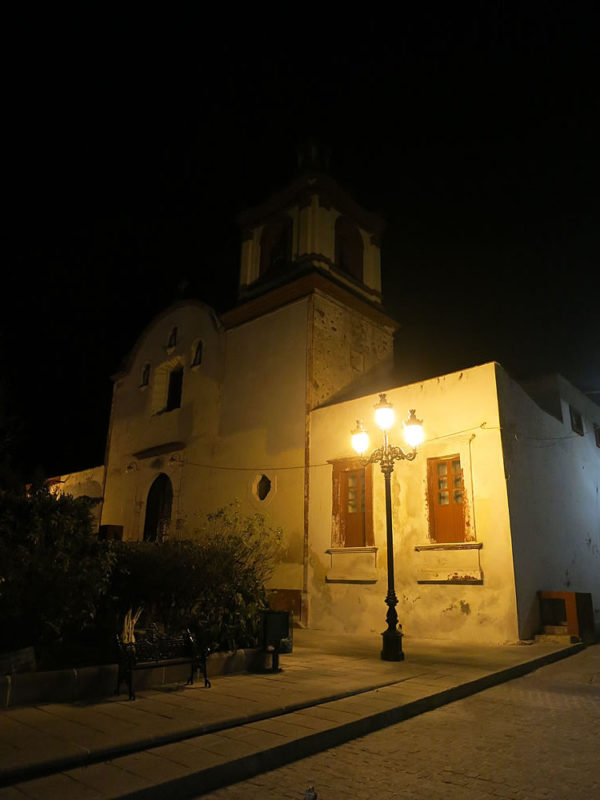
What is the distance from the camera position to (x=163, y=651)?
20.5 feet

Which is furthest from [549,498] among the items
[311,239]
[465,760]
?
[311,239]

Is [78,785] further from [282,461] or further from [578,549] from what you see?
[578,549]

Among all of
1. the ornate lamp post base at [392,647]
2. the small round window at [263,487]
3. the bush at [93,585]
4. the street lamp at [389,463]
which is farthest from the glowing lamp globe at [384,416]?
the small round window at [263,487]

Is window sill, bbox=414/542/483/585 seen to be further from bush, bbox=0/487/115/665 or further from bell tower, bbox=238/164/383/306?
bell tower, bbox=238/164/383/306

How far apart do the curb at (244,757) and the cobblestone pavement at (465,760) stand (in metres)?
0.08

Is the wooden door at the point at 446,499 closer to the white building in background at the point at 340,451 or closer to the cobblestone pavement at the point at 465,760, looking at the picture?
the white building in background at the point at 340,451

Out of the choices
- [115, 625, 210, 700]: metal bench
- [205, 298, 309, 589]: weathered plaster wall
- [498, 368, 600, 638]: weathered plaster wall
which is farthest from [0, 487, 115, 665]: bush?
[205, 298, 309, 589]: weathered plaster wall

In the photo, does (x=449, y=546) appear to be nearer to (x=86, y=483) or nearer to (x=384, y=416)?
(x=384, y=416)

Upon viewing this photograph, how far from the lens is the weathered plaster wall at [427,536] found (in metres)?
10.2

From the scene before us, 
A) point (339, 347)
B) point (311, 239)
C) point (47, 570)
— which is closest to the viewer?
point (47, 570)

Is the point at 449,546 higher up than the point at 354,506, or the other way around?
the point at 354,506

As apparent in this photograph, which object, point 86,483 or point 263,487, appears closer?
point 263,487

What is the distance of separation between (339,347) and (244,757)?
12482mm

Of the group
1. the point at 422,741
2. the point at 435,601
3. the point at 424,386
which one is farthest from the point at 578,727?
the point at 424,386
